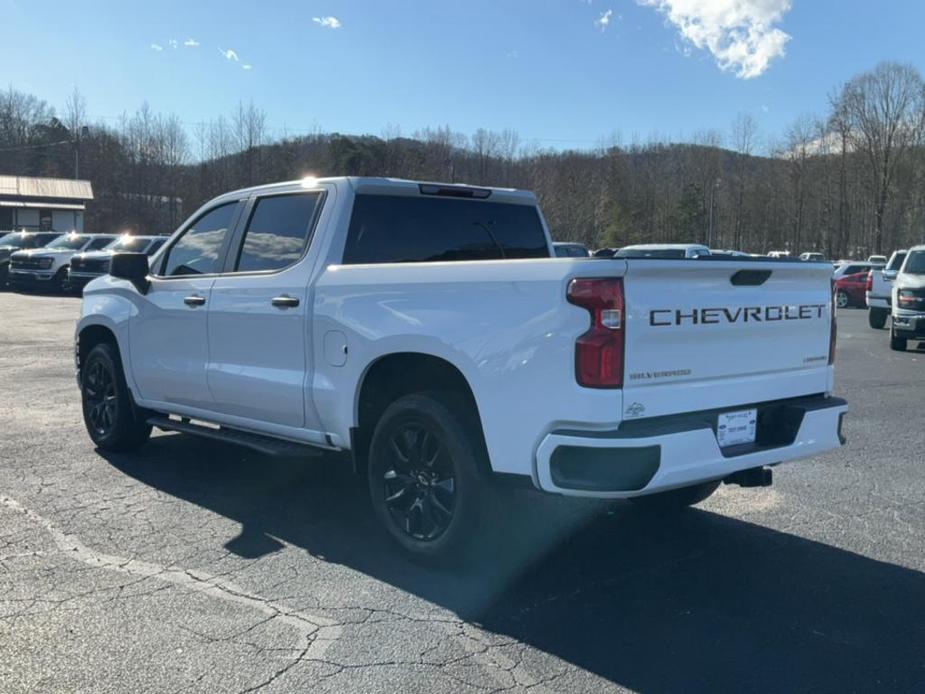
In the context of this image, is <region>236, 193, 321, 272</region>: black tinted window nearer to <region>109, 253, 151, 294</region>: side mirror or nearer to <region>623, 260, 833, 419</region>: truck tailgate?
<region>109, 253, 151, 294</region>: side mirror

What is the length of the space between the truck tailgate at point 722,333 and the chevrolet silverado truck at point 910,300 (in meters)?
12.1

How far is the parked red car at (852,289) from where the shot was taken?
104ft

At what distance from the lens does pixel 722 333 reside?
4.25 m

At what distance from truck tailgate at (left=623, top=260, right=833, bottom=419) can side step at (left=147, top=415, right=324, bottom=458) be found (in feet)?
7.36

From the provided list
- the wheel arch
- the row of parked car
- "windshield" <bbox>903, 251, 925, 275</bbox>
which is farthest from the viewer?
the row of parked car

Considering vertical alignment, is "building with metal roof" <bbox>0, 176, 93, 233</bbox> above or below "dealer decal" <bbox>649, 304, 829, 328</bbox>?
above

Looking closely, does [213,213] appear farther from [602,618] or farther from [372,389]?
[602,618]

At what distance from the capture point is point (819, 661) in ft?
11.7

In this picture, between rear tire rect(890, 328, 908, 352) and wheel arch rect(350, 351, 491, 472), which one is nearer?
wheel arch rect(350, 351, 491, 472)

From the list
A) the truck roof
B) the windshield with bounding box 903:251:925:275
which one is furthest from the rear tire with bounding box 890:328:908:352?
the truck roof

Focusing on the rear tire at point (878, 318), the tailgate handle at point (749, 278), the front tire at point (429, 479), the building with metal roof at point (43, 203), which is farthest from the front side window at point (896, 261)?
the building with metal roof at point (43, 203)

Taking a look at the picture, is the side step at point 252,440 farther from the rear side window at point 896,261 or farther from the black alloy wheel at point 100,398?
the rear side window at point 896,261

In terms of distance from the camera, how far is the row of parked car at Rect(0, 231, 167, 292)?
25800mm

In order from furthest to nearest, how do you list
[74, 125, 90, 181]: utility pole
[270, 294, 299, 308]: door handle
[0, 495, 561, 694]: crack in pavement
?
[74, 125, 90, 181]: utility pole, [270, 294, 299, 308]: door handle, [0, 495, 561, 694]: crack in pavement
